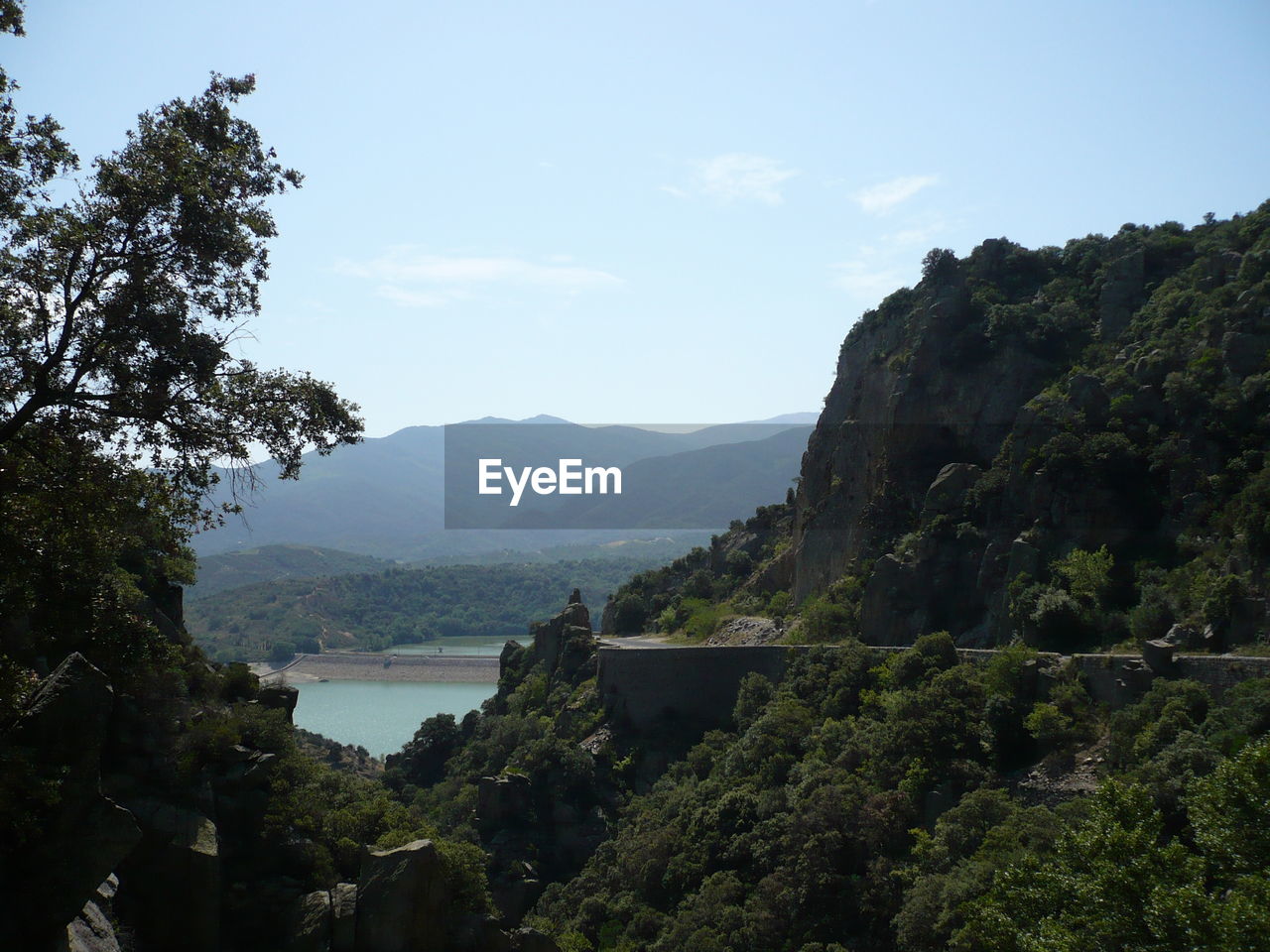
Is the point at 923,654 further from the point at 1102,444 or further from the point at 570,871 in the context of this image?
the point at 570,871

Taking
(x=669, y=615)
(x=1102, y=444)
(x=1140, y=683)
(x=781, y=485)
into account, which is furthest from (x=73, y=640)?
(x=781, y=485)

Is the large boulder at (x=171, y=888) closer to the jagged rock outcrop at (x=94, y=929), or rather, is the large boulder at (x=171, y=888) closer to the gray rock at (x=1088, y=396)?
the jagged rock outcrop at (x=94, y=929)

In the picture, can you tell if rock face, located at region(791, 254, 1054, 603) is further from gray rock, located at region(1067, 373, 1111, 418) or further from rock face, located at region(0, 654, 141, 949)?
rock face, located at region(0, 654, 141, 949)

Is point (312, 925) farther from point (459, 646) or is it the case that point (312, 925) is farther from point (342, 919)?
point (459, 646)

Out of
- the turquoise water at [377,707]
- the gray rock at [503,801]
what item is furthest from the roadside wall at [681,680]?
the turquoise water at [377,707]

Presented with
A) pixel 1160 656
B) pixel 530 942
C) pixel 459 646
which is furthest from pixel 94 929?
pixel 459 646
